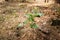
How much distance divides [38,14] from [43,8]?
112cm

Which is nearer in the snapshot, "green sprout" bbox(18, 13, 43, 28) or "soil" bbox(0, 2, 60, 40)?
"soil" bbox(0, 2, 60, 40)

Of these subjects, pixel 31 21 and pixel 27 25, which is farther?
pixel 31 21

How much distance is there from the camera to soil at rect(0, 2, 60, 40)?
5321mm

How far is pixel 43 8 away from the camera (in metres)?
7.96

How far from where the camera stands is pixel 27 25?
591 centimetres

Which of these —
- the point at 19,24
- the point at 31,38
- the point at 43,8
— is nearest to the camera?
the point at 31,38

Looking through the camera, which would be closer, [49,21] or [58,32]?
[58,32]

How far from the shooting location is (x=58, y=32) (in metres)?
5.62

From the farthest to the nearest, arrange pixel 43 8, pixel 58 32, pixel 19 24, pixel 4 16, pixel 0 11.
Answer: pixel 43 8 → pixel 0 11 → pixel 4 16 → pixel 19 24 → pixel 58 32

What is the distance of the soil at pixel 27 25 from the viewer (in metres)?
5.32

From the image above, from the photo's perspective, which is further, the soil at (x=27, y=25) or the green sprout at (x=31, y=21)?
Result: the green sprout at (x=31, y=21)

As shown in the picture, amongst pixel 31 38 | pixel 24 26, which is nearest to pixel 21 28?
pixel 24 26

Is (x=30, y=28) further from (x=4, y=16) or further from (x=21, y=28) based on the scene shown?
(x=4, y=16)

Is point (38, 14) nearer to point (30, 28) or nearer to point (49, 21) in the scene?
point (49, 21)
